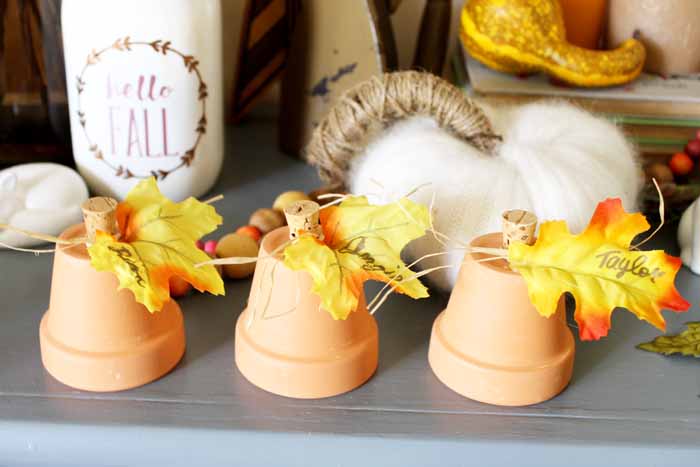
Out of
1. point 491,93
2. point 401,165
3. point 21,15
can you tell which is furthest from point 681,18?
point 21,15

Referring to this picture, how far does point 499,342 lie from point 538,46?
1.08ft

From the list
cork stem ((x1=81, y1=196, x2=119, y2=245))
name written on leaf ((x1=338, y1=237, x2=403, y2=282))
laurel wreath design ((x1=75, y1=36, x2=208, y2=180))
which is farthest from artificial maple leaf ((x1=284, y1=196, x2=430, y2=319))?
laurel wreath design ((x1=75, y1=36, x2=208, y2=180))

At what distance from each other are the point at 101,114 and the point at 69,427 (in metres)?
0.28

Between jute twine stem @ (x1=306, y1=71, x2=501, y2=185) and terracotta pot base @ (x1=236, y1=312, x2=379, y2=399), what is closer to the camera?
terracotta pot base @ (x1=236, y1=312, x2=379, y2=399)

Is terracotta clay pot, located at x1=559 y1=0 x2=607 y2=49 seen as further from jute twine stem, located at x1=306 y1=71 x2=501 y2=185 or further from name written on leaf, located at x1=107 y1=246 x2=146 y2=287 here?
name written on leaf, located at x1=107 y1=246 x2=146 y2=287

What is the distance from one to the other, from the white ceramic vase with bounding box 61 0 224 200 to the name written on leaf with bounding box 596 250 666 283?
37cm

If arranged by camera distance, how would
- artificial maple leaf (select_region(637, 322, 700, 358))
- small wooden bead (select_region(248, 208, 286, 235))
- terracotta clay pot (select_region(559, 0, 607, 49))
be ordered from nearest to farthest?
artificial maple leaf (select_region(637, 322, 700, 358)) → small wooden bead (select_region(248, 208, 286, 235)) → terracotta clay pot (select_region(559, 0, 607, 49))

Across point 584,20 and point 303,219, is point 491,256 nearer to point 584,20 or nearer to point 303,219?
point 303,219

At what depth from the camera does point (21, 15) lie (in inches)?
27.8

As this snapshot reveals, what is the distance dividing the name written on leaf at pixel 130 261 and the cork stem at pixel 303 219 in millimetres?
84

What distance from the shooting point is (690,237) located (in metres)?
0.63

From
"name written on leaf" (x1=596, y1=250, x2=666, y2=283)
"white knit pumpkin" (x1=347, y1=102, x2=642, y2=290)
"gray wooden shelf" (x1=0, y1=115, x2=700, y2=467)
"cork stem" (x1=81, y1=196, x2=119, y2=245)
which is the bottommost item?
"gray wooden shelf" (x1=0, y1=115, x2=700, y2=467)

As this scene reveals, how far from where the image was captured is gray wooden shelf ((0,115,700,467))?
0.43 meters

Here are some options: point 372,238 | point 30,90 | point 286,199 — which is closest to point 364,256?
point 372,238
